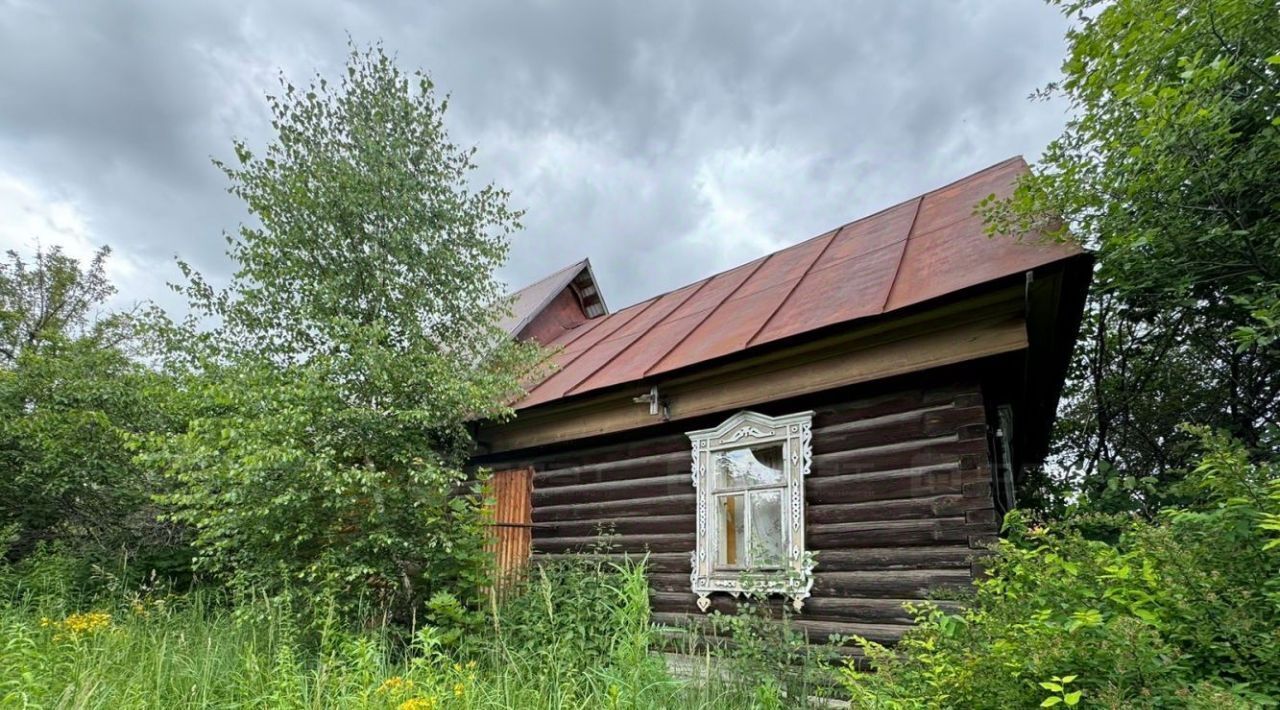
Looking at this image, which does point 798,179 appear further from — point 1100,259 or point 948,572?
point 948,572

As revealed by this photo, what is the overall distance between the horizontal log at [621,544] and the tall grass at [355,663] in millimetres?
275

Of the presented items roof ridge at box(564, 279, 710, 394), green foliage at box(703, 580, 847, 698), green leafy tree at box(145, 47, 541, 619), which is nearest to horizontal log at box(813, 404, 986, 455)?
green foliage at box(703, 580, 847, 698)

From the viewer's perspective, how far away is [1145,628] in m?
2.33

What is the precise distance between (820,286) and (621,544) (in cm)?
338

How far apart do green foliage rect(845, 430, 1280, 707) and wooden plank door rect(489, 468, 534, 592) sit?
4.76 metres

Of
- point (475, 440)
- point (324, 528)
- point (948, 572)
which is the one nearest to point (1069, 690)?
point (948, 572)

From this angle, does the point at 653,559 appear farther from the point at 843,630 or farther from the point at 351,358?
the point at 351,358

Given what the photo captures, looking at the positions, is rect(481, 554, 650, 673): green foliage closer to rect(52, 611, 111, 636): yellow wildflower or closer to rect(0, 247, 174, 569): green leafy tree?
rect(52, 611, 111, 636): yellow wildflower

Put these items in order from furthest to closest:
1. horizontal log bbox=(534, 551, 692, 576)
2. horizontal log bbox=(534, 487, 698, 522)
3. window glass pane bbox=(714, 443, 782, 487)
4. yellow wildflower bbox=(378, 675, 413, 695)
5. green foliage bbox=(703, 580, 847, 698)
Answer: horizontal log bbox=(534, 487, 698, 522) → horizontal log bbox=(534, 551, 692, 576) → window glass pane bbox=(714, 443, 782, 487) → green foliage bbox=(703, 580, 847, 698) → yellow wildflower bbox=(378, 675, 413, 695)

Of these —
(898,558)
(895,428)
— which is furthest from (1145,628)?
(895,428)

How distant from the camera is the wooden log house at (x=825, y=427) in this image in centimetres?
421

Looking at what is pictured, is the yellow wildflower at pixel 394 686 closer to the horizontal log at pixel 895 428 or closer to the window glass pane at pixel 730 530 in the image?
the window glass pane at pixel 730 530

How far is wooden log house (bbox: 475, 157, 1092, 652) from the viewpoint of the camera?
4.21 metres

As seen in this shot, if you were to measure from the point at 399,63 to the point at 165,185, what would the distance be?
31.7 ft
